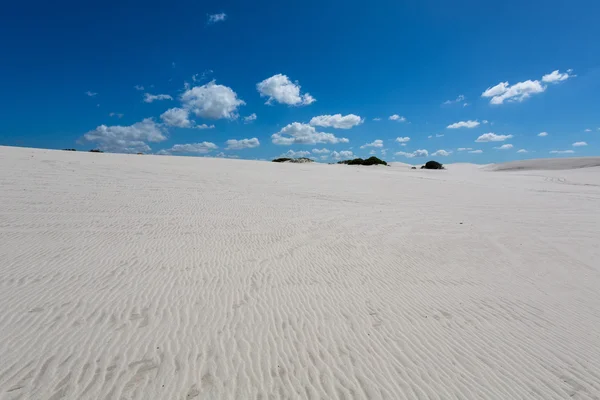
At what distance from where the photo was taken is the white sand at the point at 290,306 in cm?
303

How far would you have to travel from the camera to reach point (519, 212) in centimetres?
1104

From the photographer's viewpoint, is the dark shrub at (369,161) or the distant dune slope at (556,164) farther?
the dark shrub at (369,161)

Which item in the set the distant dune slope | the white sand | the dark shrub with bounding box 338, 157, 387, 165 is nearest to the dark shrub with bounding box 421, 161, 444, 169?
the dark shrub with bounding box 338, 157, 387, 165

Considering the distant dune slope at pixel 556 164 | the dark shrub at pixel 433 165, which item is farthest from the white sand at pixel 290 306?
the distant dune slope at pixel 556 164

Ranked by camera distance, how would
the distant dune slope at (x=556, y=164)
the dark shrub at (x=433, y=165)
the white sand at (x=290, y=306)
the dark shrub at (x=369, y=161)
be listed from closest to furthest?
1. the white sand at (x=290, y=306)
2. the distant dune slope at (x=556, y=164)
3. the dark shrub at (x=433, y=165)
4. the dark shrub at (x=369, y=161)

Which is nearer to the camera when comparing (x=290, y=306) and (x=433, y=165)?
(x=290, y=306)

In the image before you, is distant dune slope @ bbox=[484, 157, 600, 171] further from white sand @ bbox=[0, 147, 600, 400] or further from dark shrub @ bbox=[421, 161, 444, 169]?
white sand @ bbox=[0, 147, 600, 400]

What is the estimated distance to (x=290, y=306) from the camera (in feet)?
14.6

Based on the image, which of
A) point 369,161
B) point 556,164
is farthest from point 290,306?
point 556,164

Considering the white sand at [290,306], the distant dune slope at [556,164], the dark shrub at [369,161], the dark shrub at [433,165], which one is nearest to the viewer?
the white sand at [290,306]

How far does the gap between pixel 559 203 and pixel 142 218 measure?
16.3 metres

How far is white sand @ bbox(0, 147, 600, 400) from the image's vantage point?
9.95 feet

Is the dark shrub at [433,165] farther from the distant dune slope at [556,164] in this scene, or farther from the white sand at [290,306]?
the white sand at [290,306]

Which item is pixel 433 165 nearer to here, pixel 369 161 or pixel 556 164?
pixel 369 161
